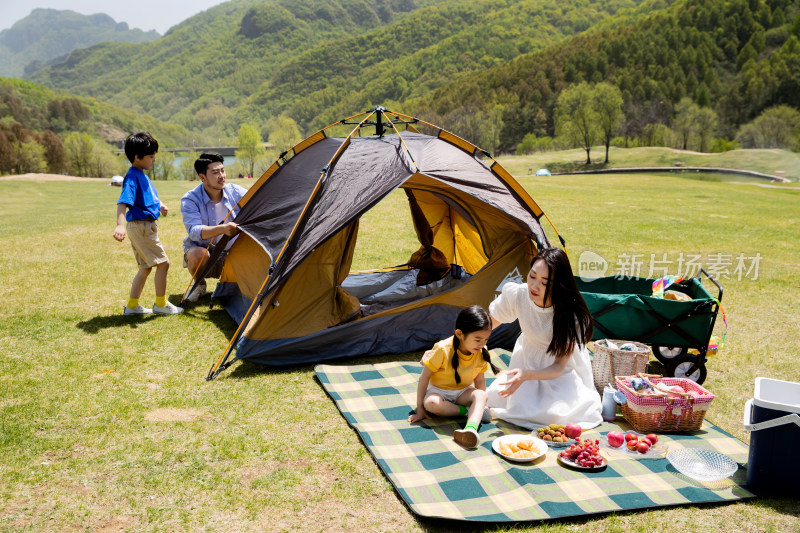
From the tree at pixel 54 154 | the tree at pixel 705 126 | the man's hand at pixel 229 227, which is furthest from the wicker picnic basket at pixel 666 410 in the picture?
the tree at pixel 705 126

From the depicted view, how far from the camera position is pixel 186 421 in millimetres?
3760

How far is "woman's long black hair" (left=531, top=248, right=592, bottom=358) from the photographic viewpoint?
3.62 metres

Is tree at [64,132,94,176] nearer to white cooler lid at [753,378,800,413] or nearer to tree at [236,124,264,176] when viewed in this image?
tree at [236,124,264,176]

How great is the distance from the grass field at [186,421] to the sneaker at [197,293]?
0.17m

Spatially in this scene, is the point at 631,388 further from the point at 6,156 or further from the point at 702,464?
the point at 6,156

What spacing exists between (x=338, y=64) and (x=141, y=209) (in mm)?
151403

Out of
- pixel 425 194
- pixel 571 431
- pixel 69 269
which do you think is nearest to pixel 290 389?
pixel 571 431

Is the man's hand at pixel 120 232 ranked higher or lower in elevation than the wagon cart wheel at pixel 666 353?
higher

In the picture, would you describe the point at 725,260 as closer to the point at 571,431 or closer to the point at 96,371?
the point at 571,431

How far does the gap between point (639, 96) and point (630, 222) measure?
64.6 meters

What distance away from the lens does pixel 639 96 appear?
69.8 metres

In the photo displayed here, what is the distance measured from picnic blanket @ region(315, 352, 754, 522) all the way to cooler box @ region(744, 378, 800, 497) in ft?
0.43

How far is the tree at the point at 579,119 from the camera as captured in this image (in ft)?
161

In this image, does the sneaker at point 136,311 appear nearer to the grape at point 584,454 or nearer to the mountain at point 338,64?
the grape at point 584,454
